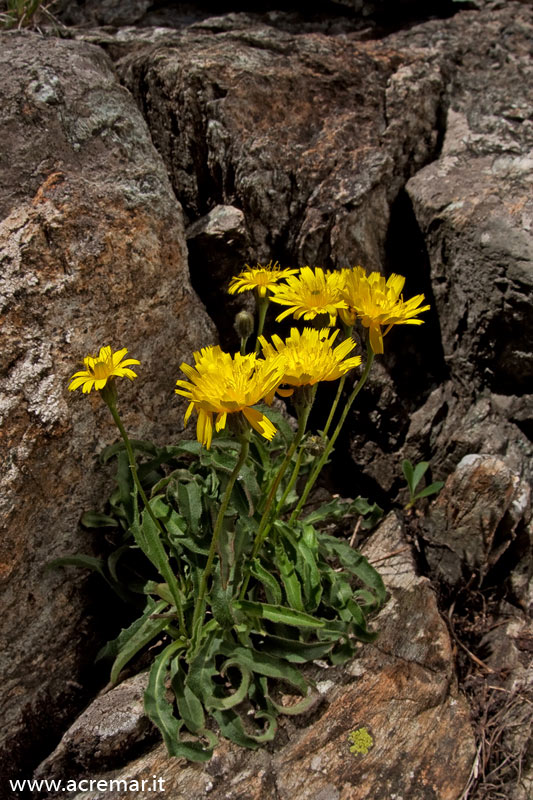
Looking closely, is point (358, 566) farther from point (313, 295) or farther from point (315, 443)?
point (313, 295)

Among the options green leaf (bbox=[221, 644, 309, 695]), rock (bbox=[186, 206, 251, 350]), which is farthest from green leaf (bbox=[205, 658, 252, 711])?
rock (bbox=[186, 206, 251, 350])

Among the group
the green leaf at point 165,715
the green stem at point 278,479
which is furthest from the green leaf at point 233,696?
the green stem at point 278,479

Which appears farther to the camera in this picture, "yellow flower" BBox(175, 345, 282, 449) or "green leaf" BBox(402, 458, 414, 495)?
"green leaf" BBox(402, 458, 414, 495)

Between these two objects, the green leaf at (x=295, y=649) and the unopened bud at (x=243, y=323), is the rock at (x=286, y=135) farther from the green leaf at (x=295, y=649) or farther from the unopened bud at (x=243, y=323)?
the green leaf at (x=295, y=649)

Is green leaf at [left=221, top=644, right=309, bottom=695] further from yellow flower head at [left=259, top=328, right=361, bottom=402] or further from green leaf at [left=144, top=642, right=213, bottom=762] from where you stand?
yellow flower head at [left=259, top=328, right=361, bottom=402]

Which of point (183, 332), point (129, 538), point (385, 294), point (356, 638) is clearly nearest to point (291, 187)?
point (183, 332)

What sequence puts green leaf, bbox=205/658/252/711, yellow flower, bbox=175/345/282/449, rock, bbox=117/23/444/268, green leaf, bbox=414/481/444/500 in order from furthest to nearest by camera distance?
rock, bbox=117/23/444/268
green leaf, bbox=414/481/444/500
green leaf, bbox=205/658/252/711
yellow flower, bbox=175/345/282/449

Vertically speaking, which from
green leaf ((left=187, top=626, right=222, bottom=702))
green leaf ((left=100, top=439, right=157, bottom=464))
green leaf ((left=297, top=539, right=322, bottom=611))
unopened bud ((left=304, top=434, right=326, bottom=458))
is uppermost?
unopened bud ((left=304, top=434, right=326, bottom=458))
